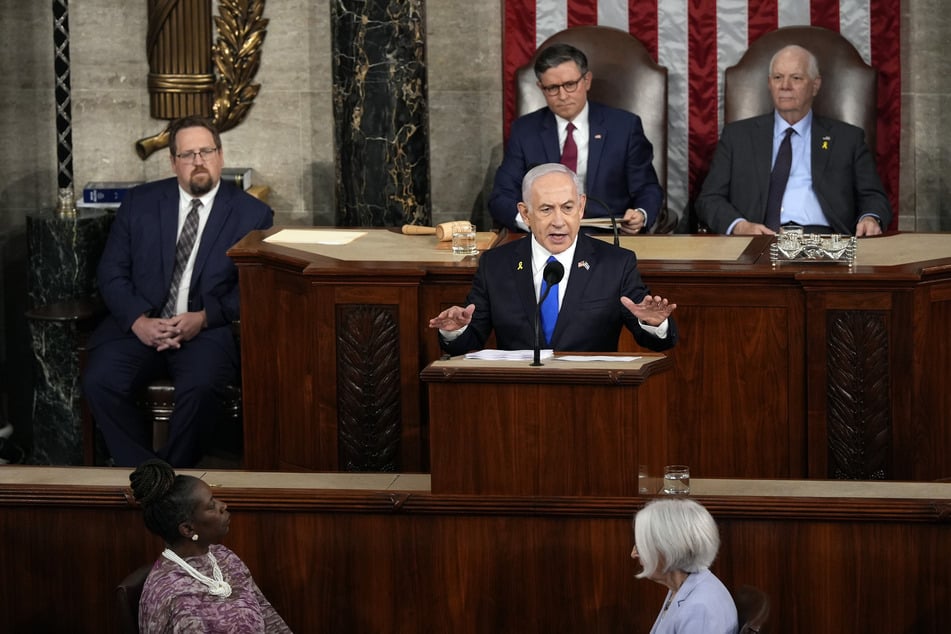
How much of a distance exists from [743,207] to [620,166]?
590 mm

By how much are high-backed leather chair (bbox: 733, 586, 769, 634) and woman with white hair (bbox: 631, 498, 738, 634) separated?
0.14 feet

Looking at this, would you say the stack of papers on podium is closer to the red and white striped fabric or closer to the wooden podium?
the wooden podium

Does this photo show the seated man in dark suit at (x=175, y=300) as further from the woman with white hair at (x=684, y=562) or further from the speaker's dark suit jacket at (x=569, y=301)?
the woman with white hair at (x=684, y=562)

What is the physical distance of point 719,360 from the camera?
577cm

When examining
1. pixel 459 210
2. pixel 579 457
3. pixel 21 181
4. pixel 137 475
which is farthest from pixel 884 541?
pixel 21 181

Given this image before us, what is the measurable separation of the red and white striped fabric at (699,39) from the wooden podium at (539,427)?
4110 millimetres

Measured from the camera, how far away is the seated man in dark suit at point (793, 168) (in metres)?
7.41

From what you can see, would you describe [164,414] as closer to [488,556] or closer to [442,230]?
[442,230]

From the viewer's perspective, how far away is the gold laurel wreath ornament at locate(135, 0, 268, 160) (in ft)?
27.3

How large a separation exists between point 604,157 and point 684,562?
408 centimetres

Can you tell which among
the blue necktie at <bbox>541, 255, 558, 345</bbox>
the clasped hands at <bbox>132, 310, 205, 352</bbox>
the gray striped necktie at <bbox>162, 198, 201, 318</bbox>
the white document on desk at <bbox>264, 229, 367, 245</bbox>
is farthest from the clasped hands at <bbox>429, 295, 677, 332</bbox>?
the gray striped necktie at <bbox>162, 198, 201, 318</bbox>

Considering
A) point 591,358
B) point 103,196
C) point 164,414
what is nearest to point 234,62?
point 103,196

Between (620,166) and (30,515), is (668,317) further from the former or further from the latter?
(620,166)

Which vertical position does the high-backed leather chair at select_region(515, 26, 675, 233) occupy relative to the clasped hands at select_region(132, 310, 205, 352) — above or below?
above
